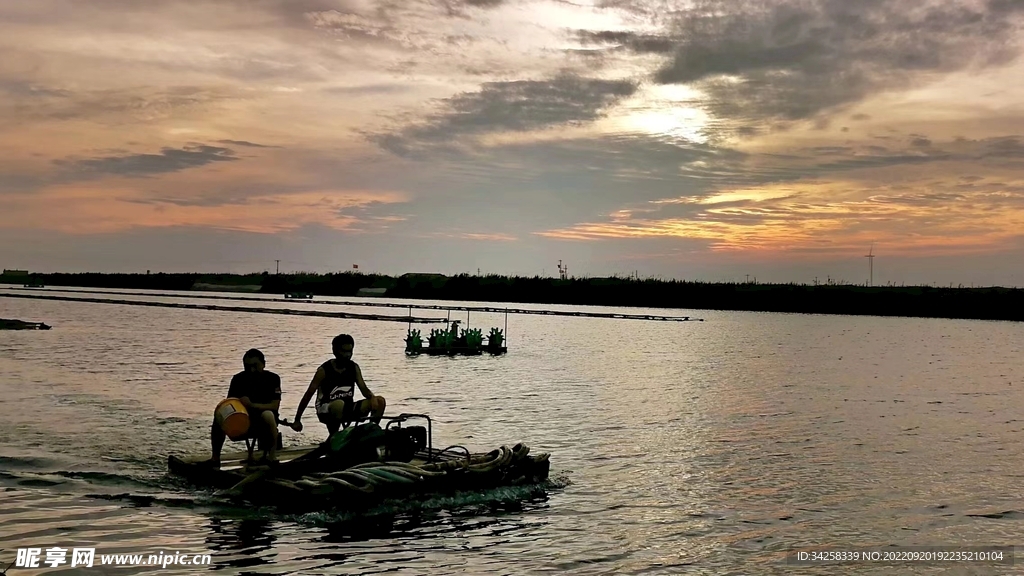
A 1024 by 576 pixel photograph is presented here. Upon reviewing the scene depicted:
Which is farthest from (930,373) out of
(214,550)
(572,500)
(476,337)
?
(214,550)

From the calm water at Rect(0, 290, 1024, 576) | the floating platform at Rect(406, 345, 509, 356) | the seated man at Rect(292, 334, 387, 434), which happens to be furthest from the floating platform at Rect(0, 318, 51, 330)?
the seated man at Rect(292, 334, 387, 434)

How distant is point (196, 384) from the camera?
3997 cm

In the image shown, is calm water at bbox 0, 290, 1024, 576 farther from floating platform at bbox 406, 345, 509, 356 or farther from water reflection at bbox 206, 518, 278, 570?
floating platform at bbox 406, 345, 509, 356

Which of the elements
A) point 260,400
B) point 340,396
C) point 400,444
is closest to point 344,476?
point 400,444

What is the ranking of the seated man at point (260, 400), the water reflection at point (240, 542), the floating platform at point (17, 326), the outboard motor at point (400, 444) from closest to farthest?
the water reflection at point (240, 542)
the seated man at point (260, 400)
the outboard motor at point (400, 444)
the floating platform at point (17, 326)

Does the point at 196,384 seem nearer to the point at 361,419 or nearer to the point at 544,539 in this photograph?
the point at 361,419

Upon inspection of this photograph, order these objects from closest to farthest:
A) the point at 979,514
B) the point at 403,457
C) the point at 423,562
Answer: the point at 423,562
the point at 403,457
the point at 979,514

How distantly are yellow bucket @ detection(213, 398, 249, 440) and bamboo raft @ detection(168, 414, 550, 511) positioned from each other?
823mm

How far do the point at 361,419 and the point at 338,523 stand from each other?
2.26m

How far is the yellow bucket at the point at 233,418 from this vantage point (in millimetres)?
16062

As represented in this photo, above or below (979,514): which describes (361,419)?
above

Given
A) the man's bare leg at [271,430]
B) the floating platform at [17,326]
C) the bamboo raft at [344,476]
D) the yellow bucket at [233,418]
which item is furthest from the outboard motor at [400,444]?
the floating platform at [17,326]

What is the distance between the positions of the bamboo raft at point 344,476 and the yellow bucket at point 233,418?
32.4 inches

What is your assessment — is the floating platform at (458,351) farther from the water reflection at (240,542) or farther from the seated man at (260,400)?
the water reflection at (240,542)
